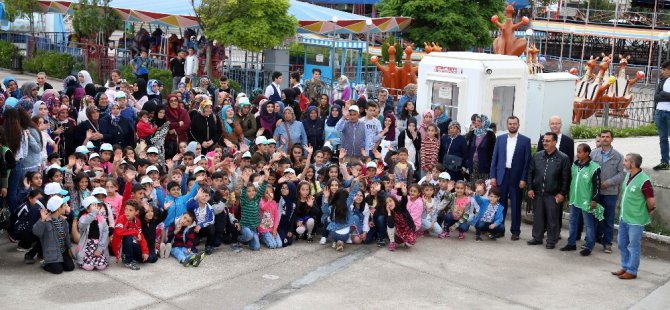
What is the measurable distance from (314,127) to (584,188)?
4.71 meters

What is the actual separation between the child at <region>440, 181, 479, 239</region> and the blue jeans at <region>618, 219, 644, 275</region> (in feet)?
7.36

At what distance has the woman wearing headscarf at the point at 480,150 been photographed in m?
12.9

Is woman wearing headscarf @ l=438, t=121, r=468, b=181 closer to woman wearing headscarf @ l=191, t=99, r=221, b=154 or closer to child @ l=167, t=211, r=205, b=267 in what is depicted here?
woman wearing headscarf @ l=191, t=99, r=221, b=154

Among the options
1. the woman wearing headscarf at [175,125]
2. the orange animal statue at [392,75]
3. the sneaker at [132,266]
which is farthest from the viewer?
the orange animal statue at [392,75]

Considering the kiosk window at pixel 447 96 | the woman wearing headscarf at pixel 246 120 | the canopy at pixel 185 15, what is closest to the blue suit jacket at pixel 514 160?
the kiosk window at pixel 447 96

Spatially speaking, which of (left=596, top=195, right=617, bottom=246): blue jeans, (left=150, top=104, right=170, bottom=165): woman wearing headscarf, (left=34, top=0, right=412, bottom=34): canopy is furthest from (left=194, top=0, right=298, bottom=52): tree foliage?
(left=596, top=195, right=617, bottom=246): blue jeans

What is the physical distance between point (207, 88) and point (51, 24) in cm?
2104

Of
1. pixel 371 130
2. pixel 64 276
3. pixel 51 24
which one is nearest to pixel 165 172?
pixel 64 276

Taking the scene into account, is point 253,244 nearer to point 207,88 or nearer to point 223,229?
point 223,229

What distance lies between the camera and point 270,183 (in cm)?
1148

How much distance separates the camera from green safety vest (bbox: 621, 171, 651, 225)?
10.0m

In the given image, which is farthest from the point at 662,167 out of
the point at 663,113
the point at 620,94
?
the point at 620,94

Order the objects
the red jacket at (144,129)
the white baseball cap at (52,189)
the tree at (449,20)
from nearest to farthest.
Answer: the white baseball cap at (52,189) < the red jacket at (144,129) < the tree at (449,20)

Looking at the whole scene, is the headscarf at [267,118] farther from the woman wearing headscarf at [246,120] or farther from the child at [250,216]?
the child at [250,216]
